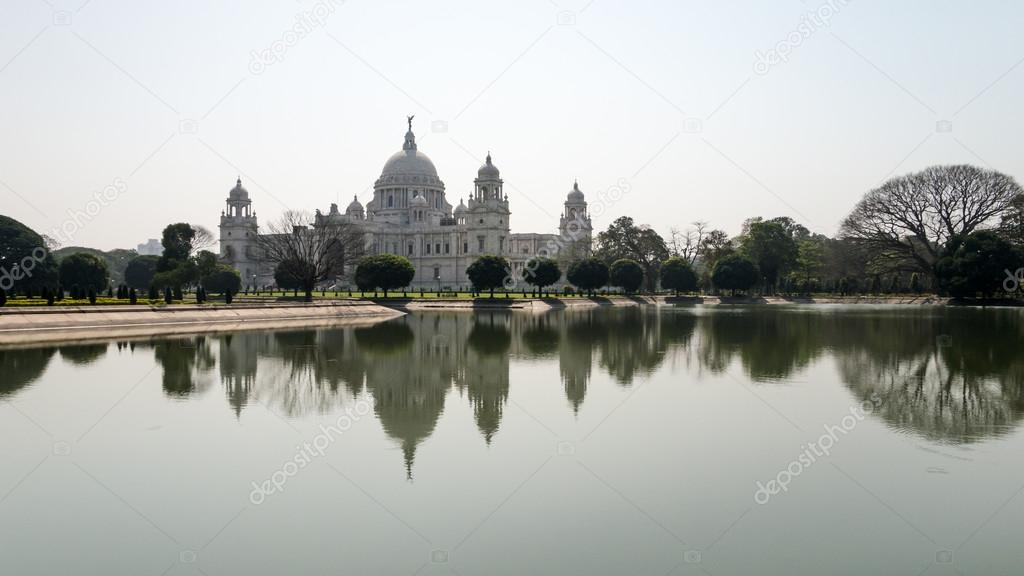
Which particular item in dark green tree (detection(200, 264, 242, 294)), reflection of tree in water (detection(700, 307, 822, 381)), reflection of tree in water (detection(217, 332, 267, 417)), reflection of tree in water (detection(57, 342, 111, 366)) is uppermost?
dark green tree (detection(200, 264, 242, 294))

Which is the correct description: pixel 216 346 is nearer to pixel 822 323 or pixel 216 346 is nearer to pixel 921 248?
pixel 822 323

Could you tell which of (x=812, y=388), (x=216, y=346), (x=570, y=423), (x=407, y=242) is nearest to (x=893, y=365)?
(x=812, y=388)

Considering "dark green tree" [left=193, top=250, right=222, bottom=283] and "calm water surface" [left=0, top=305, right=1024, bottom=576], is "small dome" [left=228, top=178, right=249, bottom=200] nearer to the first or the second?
"dark green tree" [left=193, top=250, right=222, bottom=283]

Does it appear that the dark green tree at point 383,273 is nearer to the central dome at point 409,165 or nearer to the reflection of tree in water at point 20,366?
the reflection of tree in water at point 20,366

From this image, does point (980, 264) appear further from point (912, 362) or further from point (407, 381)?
point (407, 381)

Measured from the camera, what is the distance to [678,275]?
272 feet

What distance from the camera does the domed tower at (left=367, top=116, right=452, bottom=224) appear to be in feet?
389

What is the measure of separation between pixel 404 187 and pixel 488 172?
23823mm

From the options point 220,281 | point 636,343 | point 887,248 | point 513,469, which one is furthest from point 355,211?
point 513,469

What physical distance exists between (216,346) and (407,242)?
8525 centimetres

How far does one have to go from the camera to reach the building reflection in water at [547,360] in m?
15.6

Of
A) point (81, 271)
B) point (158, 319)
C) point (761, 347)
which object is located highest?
point (81, 271)

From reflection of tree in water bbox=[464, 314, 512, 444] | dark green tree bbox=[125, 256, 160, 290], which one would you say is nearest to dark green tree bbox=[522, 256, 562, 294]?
reflection of tree in water bbox=[464, 314, 512, 444]

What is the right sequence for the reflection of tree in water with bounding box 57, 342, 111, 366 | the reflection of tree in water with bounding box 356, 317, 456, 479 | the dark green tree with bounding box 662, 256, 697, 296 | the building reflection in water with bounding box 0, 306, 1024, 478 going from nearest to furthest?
the reflection of tree in water with bounding box 356, 317, 456, 479
the building reflection in water with bounding box 0, 306, 1024, 478
the reflection of tree in water with bounding box 57, 342, 111, 366
the dark green tree with bounding box 662, 256, 697, 296
